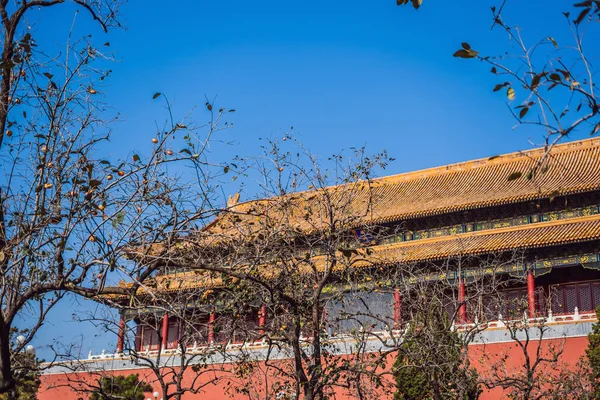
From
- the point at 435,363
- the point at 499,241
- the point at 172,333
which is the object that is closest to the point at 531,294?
the point at 499,241

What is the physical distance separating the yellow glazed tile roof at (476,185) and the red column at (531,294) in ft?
7.33

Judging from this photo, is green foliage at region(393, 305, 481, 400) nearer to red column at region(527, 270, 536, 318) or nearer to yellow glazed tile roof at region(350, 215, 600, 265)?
yellow glazed tile roof at region(350, 215, 600, 265)

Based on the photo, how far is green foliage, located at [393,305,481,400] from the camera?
13772 millimetres

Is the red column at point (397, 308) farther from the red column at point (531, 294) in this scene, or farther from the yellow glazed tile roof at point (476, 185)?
the red column at point (531, 294)

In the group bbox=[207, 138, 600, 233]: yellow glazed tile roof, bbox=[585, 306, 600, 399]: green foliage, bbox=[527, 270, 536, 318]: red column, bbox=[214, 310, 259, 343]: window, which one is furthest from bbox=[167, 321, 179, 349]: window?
bbox=[585, 306, 600, 399]: green foliage

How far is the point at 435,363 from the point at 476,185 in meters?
13.8

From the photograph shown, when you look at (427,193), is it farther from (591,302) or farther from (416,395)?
(416,395)

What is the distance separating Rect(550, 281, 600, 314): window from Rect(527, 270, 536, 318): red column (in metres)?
0.63

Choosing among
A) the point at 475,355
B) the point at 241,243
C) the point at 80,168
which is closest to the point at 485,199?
the point at 475,355

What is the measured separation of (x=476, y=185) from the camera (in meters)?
26.5

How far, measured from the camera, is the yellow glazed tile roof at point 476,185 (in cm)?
2409

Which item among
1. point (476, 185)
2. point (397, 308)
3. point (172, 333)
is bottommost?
point (172, 333)

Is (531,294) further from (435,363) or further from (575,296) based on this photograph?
(435,363)

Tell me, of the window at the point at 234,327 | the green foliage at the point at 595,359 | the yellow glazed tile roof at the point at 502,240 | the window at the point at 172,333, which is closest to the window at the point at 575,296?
the yellow glazed tile roof at the point at 502,240
